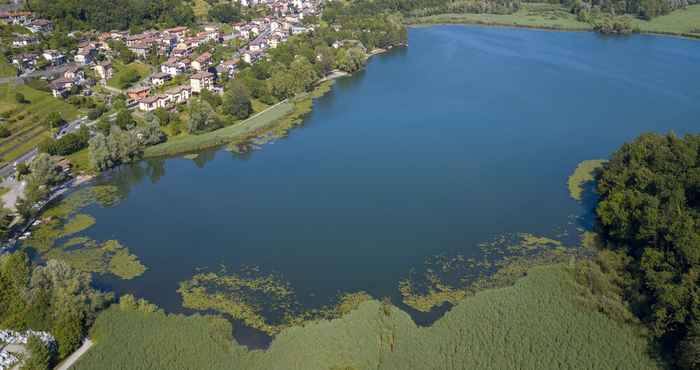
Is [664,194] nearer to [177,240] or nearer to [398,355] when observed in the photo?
[398,355]

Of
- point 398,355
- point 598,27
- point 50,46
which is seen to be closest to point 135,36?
point 50,46

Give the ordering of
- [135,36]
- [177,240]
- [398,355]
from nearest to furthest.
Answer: [398,355] < [177,240] < [135,36]

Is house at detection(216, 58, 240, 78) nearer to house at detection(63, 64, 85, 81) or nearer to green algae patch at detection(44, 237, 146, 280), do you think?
house at detection(63, 64, 85, 81)

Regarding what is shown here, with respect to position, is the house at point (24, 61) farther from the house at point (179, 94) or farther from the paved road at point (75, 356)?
the paved road at point (75, 356)

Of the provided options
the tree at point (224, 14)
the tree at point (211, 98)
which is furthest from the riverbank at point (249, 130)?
the tree at point (224, 14)

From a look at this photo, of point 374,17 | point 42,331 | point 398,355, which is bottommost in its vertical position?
point 398,355

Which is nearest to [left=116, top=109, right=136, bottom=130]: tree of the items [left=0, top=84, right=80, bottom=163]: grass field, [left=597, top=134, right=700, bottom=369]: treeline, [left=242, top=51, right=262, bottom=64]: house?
[left=0, top=84, right=80, bottom=163]: grass field
